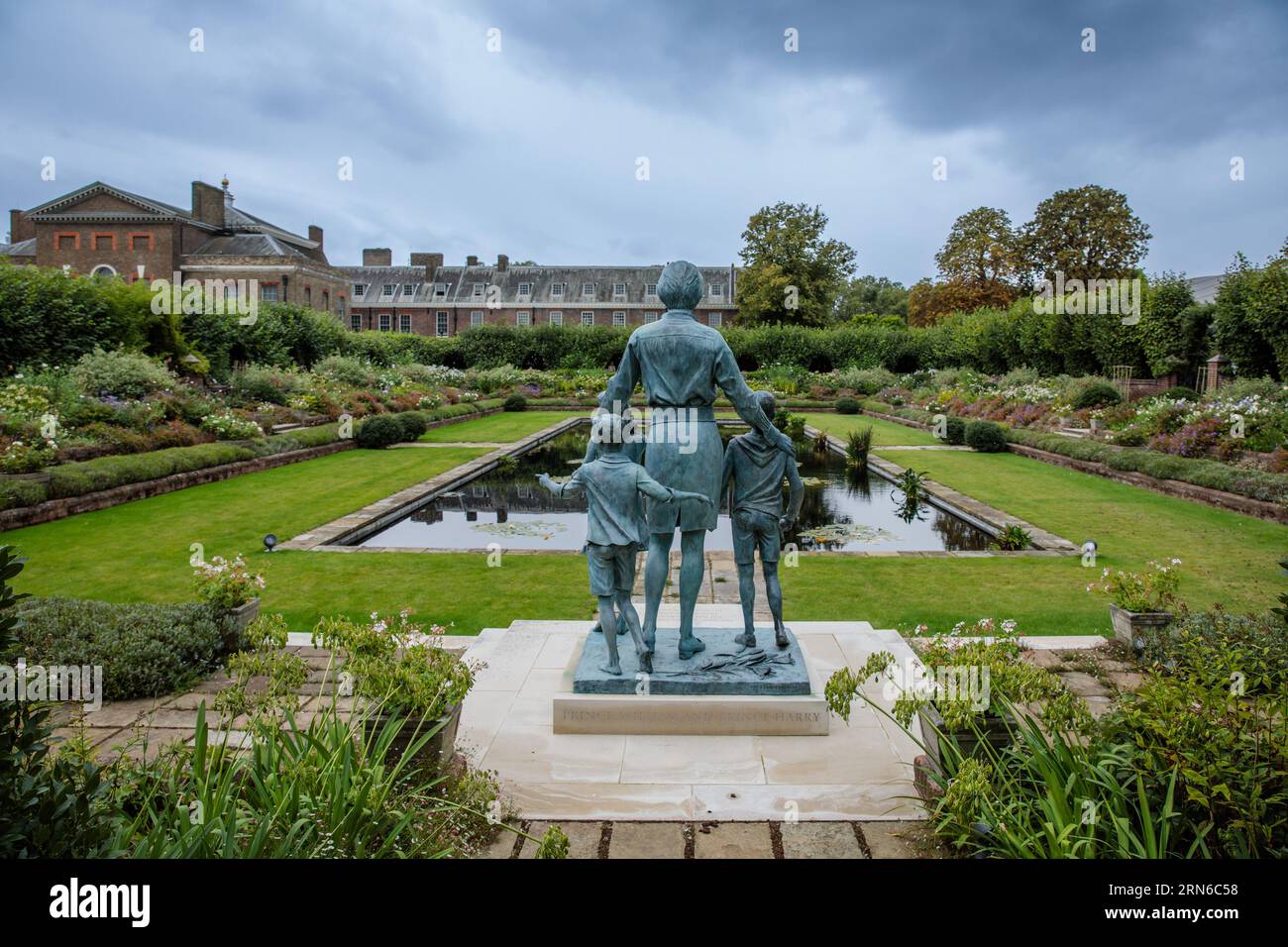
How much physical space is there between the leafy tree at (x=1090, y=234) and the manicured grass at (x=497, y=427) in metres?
28.7

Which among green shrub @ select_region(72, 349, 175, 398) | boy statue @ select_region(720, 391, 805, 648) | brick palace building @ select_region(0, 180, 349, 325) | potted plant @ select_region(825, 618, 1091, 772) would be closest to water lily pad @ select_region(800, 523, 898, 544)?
boy statue @ select_region(720, 391, 805, 648)

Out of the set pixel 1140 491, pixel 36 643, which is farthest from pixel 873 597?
pixel 1140 491

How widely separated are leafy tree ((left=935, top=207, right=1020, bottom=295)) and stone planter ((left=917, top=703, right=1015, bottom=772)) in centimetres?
4520

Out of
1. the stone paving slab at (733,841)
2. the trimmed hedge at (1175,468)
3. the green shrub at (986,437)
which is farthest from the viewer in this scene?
the green shrub at (986,437)

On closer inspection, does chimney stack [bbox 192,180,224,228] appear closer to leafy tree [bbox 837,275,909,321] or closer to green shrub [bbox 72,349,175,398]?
green shrub [bbox 72,349,175,398]

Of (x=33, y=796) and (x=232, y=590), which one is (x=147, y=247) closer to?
(x=232, y=590)

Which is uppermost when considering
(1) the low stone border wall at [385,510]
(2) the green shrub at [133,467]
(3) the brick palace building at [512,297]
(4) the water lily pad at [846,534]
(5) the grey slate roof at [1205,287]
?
(3) the brick palace building at [512,297]

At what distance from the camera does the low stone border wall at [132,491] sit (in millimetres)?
9344

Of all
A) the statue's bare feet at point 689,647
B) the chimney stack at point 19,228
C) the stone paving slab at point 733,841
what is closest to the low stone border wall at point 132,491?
the statue's bare feet at point 689,647

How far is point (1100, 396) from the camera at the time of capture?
64.0 feet

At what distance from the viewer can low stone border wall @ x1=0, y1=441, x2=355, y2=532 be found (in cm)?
934

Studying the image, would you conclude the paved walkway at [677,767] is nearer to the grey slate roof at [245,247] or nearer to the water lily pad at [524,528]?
the water lily pad at [524,528]

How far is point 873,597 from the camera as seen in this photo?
271 inches
